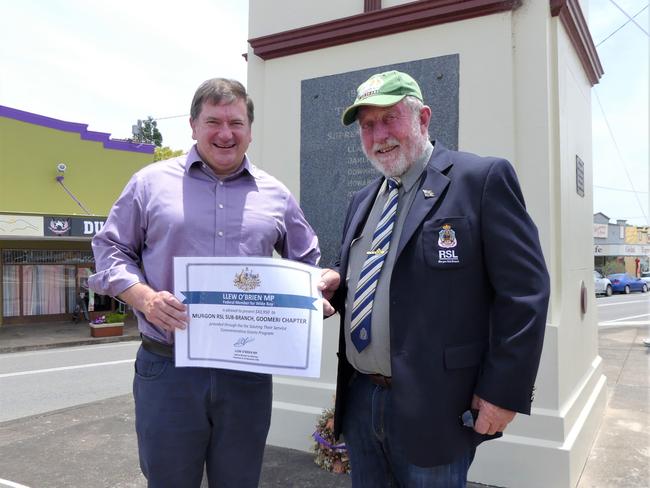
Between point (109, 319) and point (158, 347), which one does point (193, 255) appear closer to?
point (158, 347)

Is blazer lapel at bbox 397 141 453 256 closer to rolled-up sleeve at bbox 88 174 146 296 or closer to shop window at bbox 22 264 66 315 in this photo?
rolled-up sleeve at bbox 88 174 146 296

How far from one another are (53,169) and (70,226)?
83.4 inches

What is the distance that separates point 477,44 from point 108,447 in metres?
4.61

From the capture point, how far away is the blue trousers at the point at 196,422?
2.08 metres

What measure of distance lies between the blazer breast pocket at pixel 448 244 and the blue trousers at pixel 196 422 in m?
0.91

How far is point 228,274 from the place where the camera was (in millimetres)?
2035

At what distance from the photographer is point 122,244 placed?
7.15 ft

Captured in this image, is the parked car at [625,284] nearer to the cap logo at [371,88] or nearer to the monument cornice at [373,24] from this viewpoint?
the monument cornice at [373,24]

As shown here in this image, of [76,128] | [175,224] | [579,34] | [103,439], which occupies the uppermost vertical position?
[76,128]

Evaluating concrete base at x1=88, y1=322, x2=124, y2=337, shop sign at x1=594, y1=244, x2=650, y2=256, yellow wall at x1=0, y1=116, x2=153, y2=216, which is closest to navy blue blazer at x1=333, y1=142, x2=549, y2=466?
concrete base at x1=88, y1=322, x2=124, y2=337

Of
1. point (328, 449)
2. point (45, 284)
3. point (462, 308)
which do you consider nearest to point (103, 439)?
point (328, 449)

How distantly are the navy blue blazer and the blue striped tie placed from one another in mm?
165

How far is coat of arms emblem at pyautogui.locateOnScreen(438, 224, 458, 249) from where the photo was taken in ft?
6.26

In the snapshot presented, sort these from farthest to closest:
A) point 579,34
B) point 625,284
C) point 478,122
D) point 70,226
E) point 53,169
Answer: point 625,284 < point 53,169 < point 70,226 < point 579,34 < point 478,122
